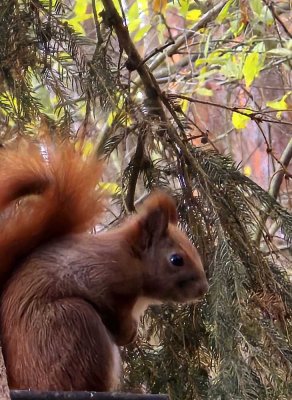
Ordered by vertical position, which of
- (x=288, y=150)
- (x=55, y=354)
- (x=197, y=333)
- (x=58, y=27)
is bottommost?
(x=288, y=150)

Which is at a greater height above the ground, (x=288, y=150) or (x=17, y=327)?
(x=17, y=327)

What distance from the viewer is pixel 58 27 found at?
1.29m

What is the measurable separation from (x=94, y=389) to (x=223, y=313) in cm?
22

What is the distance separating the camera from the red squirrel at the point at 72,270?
1.13m

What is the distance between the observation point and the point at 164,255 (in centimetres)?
139

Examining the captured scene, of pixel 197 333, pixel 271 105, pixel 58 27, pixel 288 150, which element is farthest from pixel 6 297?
pixel 271 105

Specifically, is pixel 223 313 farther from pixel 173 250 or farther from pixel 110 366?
pixel 173 250

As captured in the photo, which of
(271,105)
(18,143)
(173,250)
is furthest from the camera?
(271,105)

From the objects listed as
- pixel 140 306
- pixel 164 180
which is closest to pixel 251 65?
pixel 164 180

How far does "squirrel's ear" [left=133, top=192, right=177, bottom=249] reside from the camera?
1308mm

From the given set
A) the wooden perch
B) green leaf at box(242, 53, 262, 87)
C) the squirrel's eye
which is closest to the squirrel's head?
the squirrel's eye

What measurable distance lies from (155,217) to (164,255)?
0.25ft

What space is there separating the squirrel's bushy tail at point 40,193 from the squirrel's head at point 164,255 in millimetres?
112

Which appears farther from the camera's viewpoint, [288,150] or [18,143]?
[288,150]
